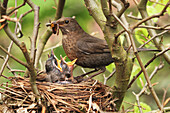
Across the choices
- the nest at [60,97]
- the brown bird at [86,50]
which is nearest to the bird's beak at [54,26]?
the brown bird at [86,50]

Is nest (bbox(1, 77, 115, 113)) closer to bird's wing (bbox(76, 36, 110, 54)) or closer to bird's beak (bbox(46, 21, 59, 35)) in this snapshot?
bird's wing (bbox(76, 36, 110, 54))

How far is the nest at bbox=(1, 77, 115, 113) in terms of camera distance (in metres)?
3.10

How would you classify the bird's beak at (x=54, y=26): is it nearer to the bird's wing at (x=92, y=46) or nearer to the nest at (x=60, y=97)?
the bird's wing at (x=92, y=46)

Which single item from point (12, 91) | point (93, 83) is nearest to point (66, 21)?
point (93, 83)

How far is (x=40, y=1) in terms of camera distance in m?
4.74

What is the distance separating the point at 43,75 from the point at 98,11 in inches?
50.2

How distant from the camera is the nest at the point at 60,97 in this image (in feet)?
10.2

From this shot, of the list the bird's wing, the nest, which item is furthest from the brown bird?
the nest

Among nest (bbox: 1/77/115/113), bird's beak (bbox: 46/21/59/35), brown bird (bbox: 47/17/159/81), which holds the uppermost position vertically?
bird's beak (bbox: 46/21/59/35)

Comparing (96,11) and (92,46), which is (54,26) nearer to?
(92,46)

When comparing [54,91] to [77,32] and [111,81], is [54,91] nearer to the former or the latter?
[77,32]

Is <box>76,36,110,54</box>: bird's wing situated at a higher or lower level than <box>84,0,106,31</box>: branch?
lower

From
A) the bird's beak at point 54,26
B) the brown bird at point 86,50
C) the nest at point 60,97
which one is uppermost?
the bird's beak at point 54,26

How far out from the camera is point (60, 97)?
3234 millimetres
